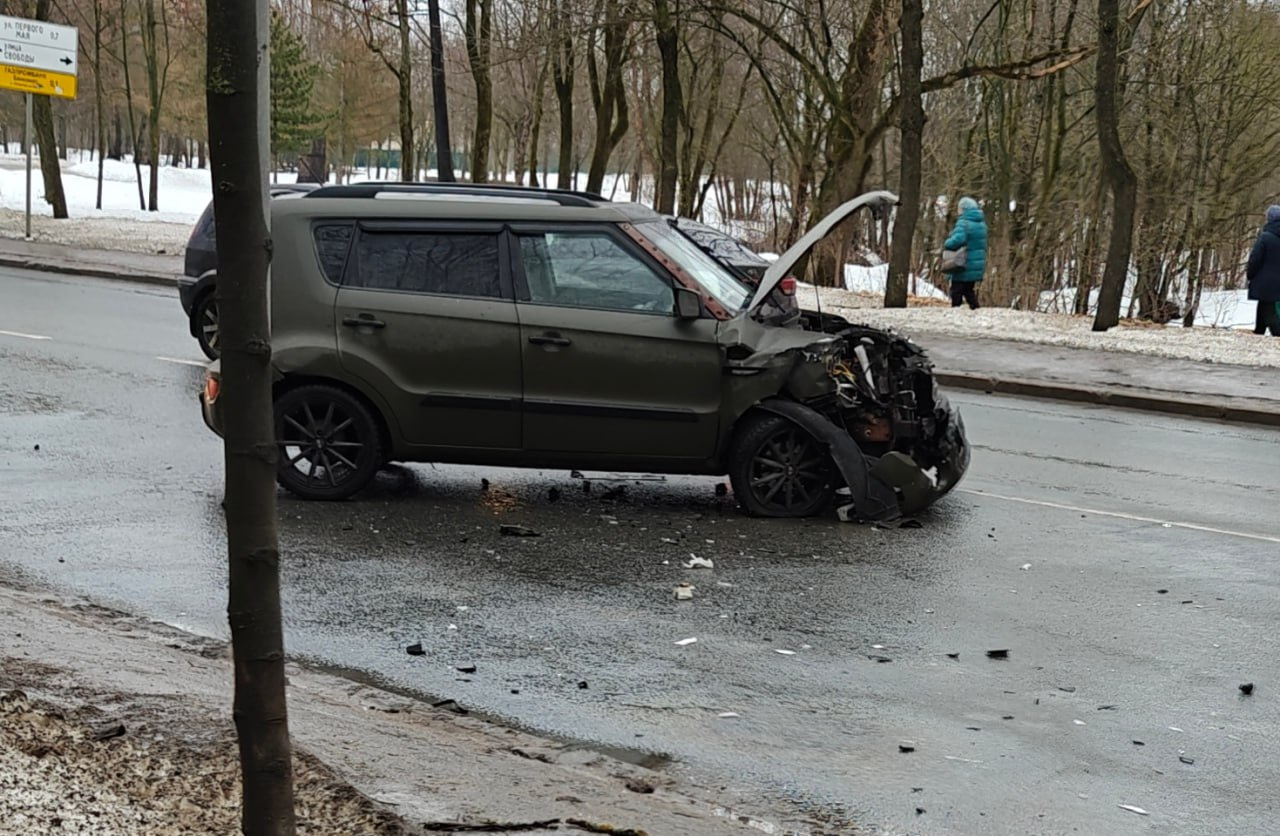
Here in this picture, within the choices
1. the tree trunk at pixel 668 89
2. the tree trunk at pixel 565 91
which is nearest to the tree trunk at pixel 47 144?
the tree trunk at pixel 565 91

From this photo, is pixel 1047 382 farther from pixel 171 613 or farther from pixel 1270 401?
pixel 171 613

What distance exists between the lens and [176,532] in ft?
25.6

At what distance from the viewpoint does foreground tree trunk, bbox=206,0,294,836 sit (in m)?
2.77

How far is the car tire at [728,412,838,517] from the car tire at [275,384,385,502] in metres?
2.25

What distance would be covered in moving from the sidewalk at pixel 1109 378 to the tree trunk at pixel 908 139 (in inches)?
110

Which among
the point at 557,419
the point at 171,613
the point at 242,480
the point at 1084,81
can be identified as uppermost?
the point at 1084,81

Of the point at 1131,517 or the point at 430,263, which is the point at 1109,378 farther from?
the point at 430,263

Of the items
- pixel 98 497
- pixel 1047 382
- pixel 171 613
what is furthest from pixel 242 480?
pixel 1047 382

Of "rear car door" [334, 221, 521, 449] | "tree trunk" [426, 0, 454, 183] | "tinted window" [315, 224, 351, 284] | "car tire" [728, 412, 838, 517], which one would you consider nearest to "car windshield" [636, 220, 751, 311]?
"car tire" [728, 412, 838, 517]

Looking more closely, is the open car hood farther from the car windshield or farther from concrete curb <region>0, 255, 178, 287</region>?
concrete curb <region>0, 255, 178, 287</region>

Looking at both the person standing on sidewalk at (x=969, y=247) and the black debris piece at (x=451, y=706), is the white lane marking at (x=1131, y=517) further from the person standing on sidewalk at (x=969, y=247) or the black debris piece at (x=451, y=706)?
the person standing on sidewalk at (x=969, y=247)

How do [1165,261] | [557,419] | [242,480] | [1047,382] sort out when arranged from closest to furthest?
[242,480] < [557,419] < [1047,382] < [1165,261]

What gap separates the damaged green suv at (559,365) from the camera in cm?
830

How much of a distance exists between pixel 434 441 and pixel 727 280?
2154 mm
